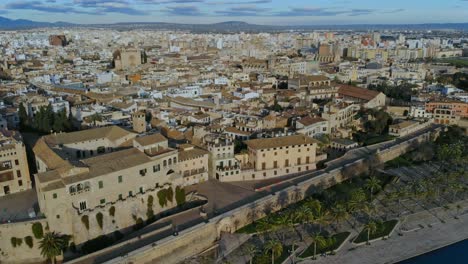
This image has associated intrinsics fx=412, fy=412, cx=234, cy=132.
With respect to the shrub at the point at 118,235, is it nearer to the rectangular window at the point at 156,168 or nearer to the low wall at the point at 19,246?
the low wall at the point at 19,246

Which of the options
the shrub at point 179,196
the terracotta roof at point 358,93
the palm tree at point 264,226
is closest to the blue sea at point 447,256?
the palm tree at point 264,226

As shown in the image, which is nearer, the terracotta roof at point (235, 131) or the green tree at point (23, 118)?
the terracotta roof at point (235, 131)

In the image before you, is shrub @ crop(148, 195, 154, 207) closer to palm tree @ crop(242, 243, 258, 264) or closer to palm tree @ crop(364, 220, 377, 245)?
palm tree @ crop(242, 243, 258, 264)

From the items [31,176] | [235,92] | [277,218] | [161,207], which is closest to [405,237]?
[277,218]

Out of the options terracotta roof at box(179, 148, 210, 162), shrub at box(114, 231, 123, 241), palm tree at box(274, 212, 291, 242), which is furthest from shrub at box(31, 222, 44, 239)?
palm tree at box(274, 212, 291, 242)

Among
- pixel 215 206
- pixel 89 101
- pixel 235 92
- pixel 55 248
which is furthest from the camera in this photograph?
pixel 235 92

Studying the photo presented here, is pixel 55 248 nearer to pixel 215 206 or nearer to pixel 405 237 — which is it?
pixel 215 206
